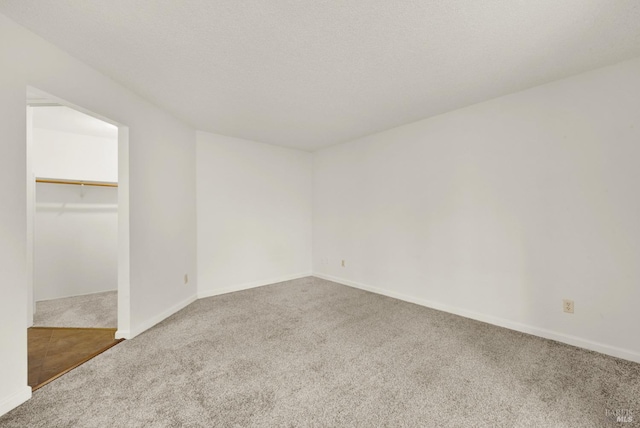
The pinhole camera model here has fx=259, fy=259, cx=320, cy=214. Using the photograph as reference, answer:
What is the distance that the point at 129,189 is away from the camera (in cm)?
249

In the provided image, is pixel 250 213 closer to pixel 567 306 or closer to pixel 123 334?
pixel 123 334

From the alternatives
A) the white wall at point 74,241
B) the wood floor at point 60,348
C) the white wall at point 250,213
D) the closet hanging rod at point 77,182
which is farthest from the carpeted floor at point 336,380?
the closet hanging rod at point 77,182

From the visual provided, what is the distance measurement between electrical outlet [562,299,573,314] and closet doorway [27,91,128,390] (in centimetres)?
448

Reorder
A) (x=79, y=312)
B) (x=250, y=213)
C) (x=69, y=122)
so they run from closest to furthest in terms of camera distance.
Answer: (x=79, y=312) < (x=69, y=122) < (x=250, y=213)

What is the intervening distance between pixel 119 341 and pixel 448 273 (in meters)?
3.50

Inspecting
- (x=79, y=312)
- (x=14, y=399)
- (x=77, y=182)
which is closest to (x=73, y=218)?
(x=77, y=182)

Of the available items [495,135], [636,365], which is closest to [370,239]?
[495,135]

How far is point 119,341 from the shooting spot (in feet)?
7.83

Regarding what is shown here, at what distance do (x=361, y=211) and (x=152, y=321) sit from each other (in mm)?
3052

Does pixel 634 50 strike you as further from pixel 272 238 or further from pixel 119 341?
pixel 119 341

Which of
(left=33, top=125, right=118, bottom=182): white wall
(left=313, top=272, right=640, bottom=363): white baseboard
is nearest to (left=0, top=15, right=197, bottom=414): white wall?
(left=33, top=125, right=118, bottom=182): white wall

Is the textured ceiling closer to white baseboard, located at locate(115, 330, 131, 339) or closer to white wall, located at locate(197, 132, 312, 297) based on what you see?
white wall, located at locate(197, 132, 312, 297)

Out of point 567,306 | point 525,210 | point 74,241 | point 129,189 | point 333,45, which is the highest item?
point 333,45

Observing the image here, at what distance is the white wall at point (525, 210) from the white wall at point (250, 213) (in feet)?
4.94
